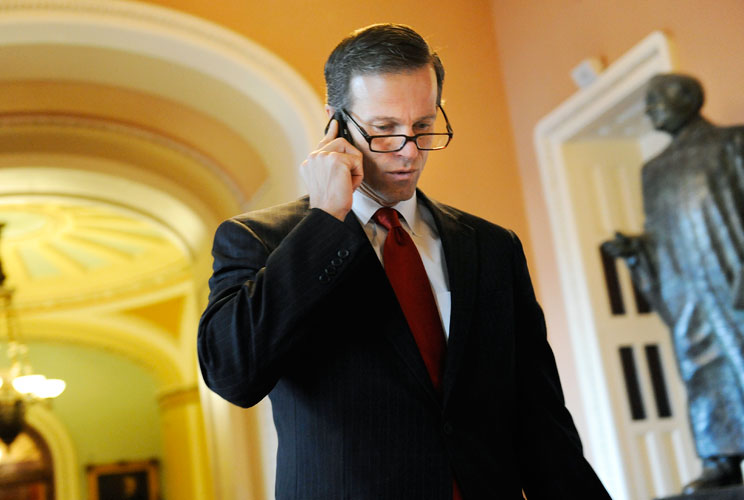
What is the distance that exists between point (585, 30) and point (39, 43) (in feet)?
10.1

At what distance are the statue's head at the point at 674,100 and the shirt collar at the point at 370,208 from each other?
2368 millimetres

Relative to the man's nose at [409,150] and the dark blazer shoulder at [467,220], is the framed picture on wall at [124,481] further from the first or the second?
the man's nose at [409,150]

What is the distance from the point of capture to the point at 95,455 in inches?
614

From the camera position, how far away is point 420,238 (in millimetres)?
1778

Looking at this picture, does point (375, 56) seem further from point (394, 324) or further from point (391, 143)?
point (394, 324)

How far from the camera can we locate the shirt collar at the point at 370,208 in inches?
67.9

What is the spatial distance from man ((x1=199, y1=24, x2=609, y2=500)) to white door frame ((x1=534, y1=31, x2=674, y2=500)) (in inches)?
130

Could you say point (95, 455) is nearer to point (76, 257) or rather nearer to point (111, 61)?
point (76, 257)

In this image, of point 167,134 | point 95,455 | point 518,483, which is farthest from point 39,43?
point 95,455

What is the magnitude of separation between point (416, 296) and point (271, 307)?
11.2 inches

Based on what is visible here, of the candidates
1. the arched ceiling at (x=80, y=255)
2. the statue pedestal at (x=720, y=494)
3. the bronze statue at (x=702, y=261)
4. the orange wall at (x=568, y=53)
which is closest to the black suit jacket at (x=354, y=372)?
the statue pedestal at (x=720, y=494)

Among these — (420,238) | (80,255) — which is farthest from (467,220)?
(80,255)

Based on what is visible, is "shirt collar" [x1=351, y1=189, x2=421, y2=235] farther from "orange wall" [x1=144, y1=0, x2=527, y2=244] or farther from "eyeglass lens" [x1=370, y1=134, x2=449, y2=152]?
"orange wall" [x1=144, y1=0, x2=527, y2=244]

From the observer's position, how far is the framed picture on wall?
50.4 feet
